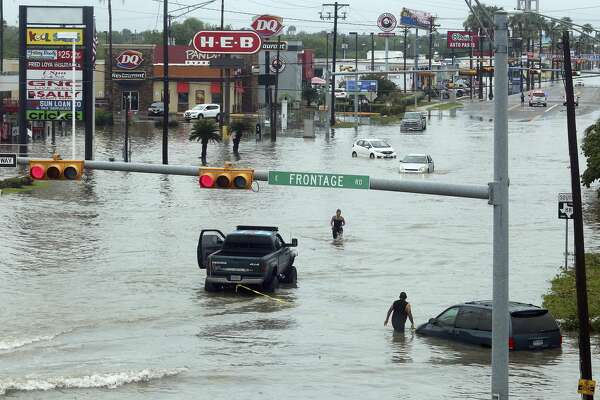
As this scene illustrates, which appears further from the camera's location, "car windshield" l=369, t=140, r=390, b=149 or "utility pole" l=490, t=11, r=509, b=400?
"car windshield" l=369, t=140, r=390, b=149

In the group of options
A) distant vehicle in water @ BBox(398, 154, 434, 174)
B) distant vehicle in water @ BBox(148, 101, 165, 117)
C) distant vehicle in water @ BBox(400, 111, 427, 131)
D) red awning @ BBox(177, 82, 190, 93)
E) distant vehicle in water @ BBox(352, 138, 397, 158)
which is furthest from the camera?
red awning @ BBox(177, 82, 190, 93)

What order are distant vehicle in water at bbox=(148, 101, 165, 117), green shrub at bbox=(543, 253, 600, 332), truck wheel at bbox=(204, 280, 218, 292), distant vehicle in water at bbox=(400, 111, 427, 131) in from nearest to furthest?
green shrub at bbox=(543, 253, 600, 332) < truck wheel at bbox=(204, 280, 218, 292) < distant vehicle in water at bbox=(400, 111, 427, 131) < distant vehicle in water at bbox=(148, 101, 165, 117)

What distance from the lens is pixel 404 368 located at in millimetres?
24781

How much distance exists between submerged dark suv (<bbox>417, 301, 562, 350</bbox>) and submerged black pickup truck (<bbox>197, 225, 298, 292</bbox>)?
592 cm

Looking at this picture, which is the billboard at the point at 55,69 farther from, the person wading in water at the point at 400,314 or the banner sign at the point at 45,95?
the person wading in water at the point at 400,314

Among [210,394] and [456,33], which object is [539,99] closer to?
[456,33]

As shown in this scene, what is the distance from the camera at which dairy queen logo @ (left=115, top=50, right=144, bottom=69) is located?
112688 millimetres

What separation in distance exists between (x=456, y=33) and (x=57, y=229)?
13853cm

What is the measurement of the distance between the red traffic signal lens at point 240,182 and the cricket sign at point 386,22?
15574cm

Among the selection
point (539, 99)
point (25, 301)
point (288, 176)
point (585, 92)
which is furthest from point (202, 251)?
point (585, 92)

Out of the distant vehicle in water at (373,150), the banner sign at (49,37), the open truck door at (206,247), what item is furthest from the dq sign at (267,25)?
the open truck door at (206,247)

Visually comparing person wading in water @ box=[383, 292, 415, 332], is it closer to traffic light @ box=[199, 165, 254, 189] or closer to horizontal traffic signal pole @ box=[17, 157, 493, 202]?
traffic light @ box=[199, 165, 254, 189]

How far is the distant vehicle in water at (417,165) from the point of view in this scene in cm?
6431

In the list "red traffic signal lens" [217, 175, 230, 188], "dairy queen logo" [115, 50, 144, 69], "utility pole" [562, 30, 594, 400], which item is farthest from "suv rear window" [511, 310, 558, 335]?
"dairy queen logo" [115, 50, 144, 69]
